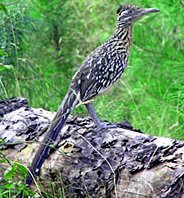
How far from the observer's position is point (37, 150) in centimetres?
438

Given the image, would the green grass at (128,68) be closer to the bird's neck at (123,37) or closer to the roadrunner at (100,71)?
the roadrunner at (100,71)

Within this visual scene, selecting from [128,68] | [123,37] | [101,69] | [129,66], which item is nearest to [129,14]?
[123,37]

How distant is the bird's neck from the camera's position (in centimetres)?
552

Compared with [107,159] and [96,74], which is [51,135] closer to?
[107,159]

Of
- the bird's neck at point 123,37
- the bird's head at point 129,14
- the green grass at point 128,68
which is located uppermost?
the bird's head at point 129,14

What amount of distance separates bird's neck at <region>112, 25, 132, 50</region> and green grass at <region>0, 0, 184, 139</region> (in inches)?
20.7

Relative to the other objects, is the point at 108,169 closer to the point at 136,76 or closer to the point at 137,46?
the point at 137,46

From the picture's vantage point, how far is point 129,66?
625 centimetres

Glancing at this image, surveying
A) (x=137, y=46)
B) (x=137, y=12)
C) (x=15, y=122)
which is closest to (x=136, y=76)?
(x=137, y=46)

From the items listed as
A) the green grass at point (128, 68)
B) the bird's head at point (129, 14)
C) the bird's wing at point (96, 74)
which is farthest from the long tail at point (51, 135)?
the bird's head at point (129, 14)

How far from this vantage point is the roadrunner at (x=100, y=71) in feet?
→ 15.7

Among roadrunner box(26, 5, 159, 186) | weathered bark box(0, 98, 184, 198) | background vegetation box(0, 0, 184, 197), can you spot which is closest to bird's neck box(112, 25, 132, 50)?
roadrunner box(26, 5, 159, 186)

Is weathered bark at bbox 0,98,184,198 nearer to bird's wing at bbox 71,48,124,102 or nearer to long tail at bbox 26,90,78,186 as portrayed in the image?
long tail at bbox 26,90,78,186

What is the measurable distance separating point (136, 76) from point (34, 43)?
127 cm
